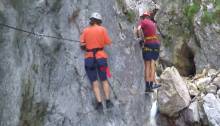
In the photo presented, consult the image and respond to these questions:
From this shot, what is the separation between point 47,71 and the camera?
12.8m

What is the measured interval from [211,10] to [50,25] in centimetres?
1064

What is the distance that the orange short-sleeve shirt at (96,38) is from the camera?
12.0 meters

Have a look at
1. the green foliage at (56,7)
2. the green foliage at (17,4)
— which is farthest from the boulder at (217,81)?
the green foliage at (17,4)

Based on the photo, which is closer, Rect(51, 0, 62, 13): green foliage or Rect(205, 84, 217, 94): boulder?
Rect(51, 0, 62, 13): green foliage

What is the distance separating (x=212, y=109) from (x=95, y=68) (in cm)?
658

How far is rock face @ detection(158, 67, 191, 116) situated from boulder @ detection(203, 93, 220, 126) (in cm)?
67

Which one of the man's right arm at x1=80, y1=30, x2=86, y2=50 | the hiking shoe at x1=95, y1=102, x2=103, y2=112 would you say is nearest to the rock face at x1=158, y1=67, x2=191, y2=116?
the hiking shoe at x1=95, y1=102, x2=103, y2=112

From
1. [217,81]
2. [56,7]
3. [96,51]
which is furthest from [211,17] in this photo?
[96,51]

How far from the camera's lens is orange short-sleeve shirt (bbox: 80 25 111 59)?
1204cm

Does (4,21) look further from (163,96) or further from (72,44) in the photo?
(163,96)

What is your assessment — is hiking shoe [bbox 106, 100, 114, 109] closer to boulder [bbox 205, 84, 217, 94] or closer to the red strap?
the red strap

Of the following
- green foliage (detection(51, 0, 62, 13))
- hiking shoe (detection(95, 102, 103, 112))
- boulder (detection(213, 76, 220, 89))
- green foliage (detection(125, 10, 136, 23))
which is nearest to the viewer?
hiking shoe (detection(95, 102, 103, 112))

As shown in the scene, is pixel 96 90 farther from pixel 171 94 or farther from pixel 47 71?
pixel 171 94

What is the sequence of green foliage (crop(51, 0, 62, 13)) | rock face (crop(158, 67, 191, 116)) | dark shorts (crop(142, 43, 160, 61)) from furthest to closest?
1. rock face (crop(158, 67, 191, 116))
2. dark shorts (crop(142, 43, 160, 61))
3. green foliage (crop(51, 0, 62, 13))
